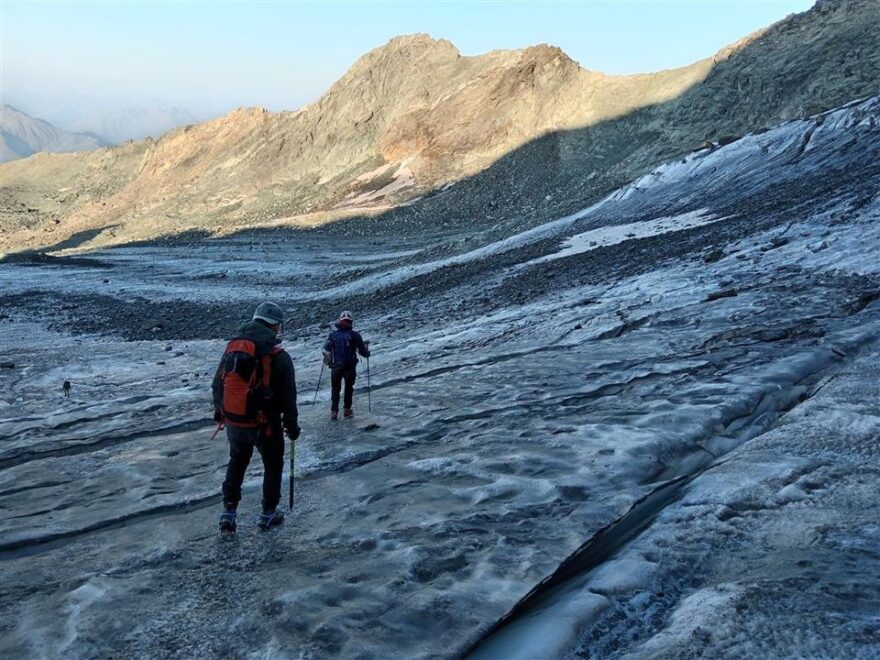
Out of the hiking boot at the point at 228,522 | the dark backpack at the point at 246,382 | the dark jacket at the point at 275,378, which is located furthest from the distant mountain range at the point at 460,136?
the hiking boot at the point at 228,522

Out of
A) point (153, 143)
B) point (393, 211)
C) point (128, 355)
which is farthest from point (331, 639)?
point (153, 143)

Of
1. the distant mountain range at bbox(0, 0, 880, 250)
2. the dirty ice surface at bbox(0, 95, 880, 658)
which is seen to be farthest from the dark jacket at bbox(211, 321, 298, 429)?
the distant mountain range at bbox(0, 0, 880, 250)

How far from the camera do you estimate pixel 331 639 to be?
13.8 feet

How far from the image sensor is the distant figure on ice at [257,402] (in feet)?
17.7

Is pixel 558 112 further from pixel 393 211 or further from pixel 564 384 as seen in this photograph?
pixel 564 384

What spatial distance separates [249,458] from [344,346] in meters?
3.78

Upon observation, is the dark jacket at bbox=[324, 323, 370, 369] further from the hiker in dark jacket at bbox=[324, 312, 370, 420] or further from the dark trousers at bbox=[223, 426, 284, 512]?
the dark trousers at bbox=[223, 426, 284, 512]

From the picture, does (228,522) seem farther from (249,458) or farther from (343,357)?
(343,357)

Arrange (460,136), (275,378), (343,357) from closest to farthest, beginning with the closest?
(275,378) < (343,357) < (460,136)

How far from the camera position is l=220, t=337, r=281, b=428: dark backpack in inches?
212

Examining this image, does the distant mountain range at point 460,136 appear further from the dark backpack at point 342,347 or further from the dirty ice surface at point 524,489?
the dark backpack at point 342,347

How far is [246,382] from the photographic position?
5414 mm

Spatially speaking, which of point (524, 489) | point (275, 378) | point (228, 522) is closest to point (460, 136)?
point (524, 489)

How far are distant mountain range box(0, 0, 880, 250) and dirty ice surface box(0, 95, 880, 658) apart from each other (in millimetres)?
23097
